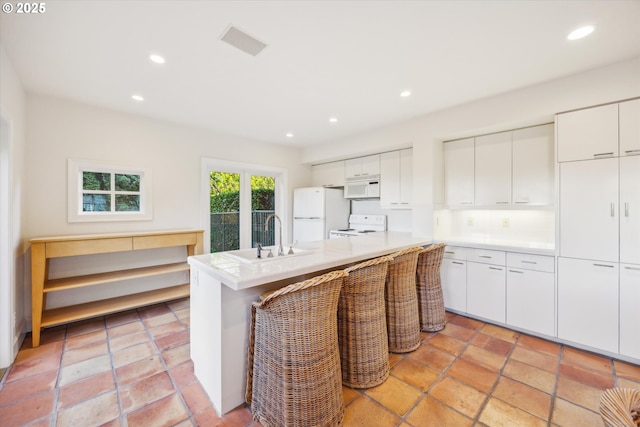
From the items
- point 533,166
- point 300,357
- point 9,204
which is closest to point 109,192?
point 9,204

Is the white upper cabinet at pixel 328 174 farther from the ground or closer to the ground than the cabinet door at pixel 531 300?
farther from the ground

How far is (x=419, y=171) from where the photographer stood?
3.64 metres

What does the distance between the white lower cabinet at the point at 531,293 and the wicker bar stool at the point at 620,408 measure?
2.21 m

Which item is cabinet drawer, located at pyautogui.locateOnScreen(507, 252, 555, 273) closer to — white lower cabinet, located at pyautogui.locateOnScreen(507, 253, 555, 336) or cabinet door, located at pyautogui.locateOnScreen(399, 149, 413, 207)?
white lower cabinet, located at pyautogui.locateOnScreen(507, 253, 555, 336)

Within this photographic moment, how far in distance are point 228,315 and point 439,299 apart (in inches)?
89.2

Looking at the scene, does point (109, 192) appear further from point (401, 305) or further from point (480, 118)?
point (480, 118)

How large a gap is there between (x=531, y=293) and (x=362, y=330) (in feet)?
6.76

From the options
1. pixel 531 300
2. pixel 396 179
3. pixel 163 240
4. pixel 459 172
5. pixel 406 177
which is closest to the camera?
pixel 531 300

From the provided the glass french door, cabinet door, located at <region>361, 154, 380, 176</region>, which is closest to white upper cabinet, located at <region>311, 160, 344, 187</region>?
cabinet door, located at <region>361, 154, 380, 176</region>

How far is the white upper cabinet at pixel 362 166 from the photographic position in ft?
14.9

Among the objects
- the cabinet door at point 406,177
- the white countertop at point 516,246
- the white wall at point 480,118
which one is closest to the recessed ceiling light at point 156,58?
the white wall at point 480,118

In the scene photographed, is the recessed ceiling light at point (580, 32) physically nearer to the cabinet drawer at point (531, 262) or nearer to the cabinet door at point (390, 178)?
the cabinet drawer at point (531, 262)

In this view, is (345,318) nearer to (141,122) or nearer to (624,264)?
(624,264)

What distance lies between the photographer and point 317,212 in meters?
4.87
